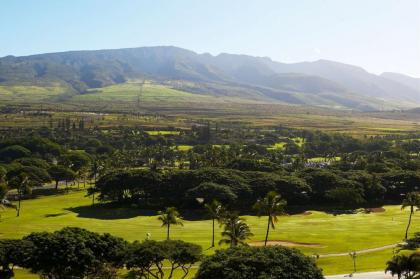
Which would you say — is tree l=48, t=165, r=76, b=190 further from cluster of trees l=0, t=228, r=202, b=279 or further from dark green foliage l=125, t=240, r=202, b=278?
dark green foliage l=125, t=240, r=202, b=278

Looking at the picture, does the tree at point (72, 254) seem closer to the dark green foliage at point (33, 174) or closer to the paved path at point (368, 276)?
the paved path at point (368, 276)

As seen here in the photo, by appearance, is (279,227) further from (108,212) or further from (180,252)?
(180,252)

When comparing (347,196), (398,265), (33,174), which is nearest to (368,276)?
(398,265)

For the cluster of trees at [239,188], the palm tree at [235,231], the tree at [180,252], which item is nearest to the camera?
the tree at [180,252]

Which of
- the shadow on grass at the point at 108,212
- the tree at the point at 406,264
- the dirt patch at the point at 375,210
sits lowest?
the shadow on grass at the point at 108,212

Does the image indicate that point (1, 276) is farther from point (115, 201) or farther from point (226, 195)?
point (115, 201)

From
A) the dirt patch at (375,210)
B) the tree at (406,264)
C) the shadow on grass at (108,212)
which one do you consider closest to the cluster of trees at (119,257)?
the tree at (406,264)

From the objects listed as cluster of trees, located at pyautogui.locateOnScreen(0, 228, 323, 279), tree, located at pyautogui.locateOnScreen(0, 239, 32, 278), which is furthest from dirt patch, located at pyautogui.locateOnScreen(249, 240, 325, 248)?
tree, located at pyautogui.locateOnScreen(0, 239, 32, 278)
